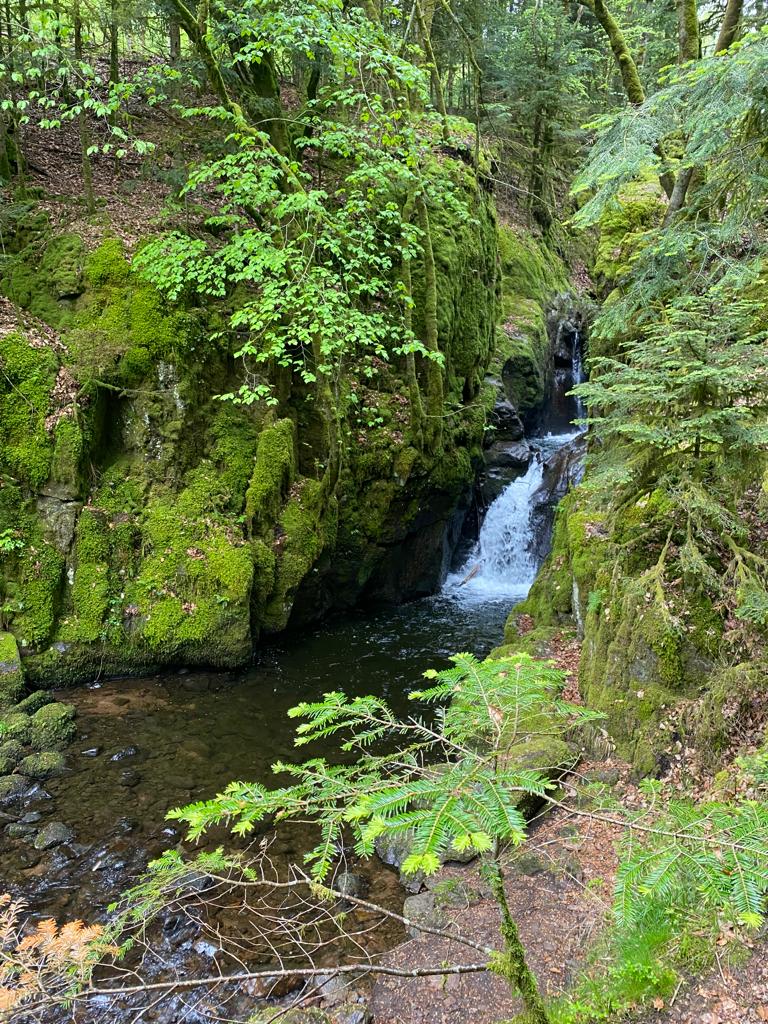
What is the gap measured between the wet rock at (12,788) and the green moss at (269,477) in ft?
14.9

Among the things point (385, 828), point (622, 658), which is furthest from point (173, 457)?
point (385, 828)

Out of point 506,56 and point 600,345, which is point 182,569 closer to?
point 600,345

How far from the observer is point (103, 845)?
5523 mm

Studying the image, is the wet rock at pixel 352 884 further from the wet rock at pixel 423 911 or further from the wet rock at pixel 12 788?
the wet rock at pixel 12 788

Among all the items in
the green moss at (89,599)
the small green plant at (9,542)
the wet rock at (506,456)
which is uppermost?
the wet rock at (506,456)

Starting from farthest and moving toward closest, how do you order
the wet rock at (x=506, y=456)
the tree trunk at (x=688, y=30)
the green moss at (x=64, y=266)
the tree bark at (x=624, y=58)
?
1. the wet rock at (x=506, y=456)
2. the green moss at (x=64, y=266)
3. the tree bark at (x=624, y=58)
4. the tree trunk at (x=688, y=30)

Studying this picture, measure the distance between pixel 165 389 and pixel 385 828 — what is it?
8835 mm

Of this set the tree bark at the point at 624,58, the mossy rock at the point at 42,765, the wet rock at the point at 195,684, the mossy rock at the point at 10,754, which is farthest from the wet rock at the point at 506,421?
the mossy rock at the point at 10,754

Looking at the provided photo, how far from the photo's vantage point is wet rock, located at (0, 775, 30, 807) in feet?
19.7

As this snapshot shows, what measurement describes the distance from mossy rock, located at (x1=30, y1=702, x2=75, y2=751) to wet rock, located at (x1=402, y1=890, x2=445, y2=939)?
4.51m

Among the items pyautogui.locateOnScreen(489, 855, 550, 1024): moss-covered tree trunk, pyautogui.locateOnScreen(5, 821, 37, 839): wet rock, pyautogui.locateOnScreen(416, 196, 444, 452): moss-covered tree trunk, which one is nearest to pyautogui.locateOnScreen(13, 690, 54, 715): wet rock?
pyautogui.locateOnScreen(5, 821, 37, 839): wet rock

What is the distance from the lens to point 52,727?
7016mm

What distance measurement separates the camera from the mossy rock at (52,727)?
270 inches

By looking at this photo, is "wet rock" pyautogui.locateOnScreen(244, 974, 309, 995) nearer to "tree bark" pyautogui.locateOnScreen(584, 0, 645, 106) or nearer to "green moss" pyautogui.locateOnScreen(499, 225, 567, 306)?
"tree bark" pyautogui.locateOnScreen(584, 0, 645, 106)
